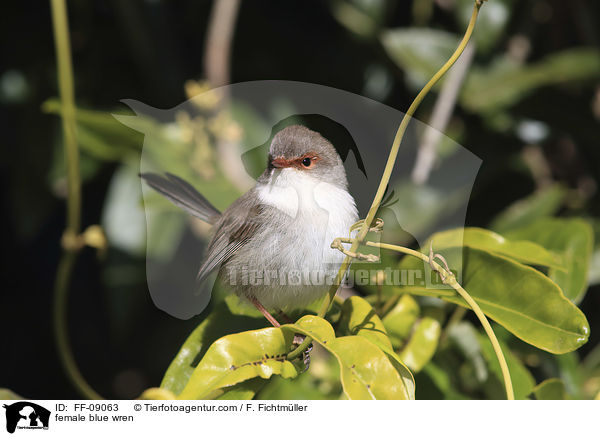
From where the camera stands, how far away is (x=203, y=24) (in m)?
2.32

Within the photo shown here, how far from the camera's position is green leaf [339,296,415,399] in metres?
0.84

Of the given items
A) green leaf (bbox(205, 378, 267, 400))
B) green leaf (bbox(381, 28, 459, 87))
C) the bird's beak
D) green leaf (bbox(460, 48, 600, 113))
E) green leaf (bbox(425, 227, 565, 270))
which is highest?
green leaf (bbox(381, 28, 459, 87))

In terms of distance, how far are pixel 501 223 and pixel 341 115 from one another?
45.1 inches

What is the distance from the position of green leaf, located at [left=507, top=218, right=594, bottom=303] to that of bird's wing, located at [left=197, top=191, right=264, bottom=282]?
2.24ft

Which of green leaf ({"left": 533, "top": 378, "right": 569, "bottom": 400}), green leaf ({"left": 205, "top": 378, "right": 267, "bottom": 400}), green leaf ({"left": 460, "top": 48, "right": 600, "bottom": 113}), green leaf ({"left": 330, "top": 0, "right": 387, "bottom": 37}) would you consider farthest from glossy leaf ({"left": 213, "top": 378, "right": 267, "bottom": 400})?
green leaf ({"left": 330, "top": 0, "right": 387, "bottom": 37})

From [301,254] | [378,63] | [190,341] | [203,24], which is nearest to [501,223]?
[378,63]

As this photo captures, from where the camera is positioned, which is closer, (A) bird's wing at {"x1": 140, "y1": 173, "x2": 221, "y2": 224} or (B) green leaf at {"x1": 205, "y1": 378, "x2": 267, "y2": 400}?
Answer: (B) green leaf at {"x1": 205, "y1": 378, "x2": 267, "y2": 400}

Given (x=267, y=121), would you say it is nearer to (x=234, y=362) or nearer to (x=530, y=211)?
(x=530, y=211)

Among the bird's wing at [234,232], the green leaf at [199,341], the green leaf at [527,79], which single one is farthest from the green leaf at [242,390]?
the green leaf at [527,79]

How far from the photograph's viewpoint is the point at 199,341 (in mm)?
1062
